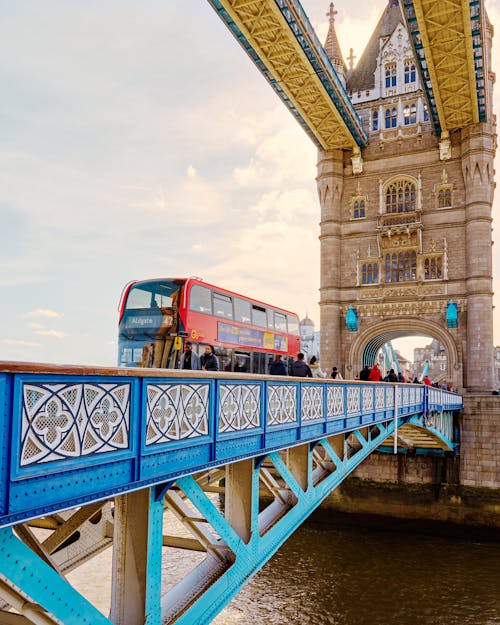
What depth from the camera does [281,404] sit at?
716 cm

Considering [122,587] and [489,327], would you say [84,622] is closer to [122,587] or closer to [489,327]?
[122,587]

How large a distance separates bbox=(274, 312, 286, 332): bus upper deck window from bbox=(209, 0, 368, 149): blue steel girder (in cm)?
1323

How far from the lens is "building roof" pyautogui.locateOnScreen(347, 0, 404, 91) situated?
36.1 metres

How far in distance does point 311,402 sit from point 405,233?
1025 inches

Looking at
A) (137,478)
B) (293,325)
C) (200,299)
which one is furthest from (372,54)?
(137,478)

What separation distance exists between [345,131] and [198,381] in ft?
98.9

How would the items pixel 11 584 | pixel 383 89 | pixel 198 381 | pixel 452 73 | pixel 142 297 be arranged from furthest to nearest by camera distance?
pixel 383 89
pixel 452 73
pixel 142 297
pixel 198 381
pixel 11 584

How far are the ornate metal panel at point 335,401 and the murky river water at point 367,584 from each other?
825 centimetres

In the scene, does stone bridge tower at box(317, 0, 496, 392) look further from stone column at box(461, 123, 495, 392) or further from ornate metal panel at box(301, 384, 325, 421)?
ornate metal panel at box(301, 384, 325, 421)

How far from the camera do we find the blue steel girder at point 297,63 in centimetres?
2312

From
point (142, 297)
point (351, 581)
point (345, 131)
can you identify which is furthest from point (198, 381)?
point (345, 131)

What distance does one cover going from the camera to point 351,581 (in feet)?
56.8

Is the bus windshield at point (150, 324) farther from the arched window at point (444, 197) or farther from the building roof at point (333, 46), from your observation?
the building roof at point (333, 46)

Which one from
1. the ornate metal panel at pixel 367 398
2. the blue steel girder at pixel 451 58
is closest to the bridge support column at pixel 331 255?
the blue steel girder at pixel 451 58
